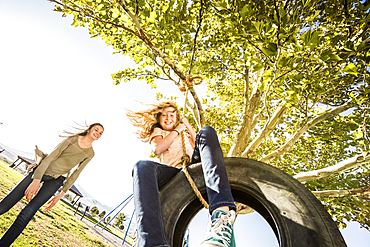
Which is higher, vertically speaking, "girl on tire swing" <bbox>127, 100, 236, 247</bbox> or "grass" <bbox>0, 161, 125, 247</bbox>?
"girl on tire swing" <bbox>127, 100, 236, 247</bbox>

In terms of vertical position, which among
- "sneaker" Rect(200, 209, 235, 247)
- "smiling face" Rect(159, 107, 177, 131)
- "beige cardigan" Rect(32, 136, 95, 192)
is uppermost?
"smiling face" Rect(159, 107, 177, 131)

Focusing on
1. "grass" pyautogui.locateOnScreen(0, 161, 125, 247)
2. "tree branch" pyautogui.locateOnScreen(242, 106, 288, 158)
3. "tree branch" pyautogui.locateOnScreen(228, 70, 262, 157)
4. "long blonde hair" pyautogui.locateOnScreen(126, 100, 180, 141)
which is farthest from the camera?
"tree branch" pyautogui.locateOnScreen(228, 70, 262, 157)

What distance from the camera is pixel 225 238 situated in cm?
99

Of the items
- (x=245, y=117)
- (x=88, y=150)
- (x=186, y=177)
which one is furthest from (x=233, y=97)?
(x=186, y=177)

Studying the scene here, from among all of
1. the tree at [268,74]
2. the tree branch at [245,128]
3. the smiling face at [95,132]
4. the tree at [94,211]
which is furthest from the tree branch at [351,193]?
the tree at [94,211]

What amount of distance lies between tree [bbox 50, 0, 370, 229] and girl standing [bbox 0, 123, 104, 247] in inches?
85.5

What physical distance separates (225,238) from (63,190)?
10.2 feet

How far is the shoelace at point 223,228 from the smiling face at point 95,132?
3432mm

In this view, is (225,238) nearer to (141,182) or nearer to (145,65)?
(141,182)

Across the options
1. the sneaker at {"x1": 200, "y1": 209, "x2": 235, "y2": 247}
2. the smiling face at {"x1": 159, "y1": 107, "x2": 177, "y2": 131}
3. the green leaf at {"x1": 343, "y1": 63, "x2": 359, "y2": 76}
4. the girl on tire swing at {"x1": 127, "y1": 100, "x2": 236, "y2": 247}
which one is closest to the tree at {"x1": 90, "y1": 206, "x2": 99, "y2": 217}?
the smiling face at {"x1": 159, "y1": 107, "x2": 177, "y2": 131}

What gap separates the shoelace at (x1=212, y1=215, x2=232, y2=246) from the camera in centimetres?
99

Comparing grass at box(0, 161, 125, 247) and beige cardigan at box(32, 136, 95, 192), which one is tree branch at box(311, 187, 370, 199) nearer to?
beige cardigan at box(32, 136, 95, 192)

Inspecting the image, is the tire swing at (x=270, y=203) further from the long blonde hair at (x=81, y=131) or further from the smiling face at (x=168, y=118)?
the long blonde hair at (x=81, y=131)

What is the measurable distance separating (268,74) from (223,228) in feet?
5.39
